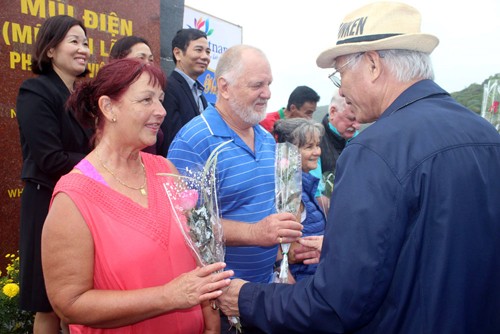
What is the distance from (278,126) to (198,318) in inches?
85.1

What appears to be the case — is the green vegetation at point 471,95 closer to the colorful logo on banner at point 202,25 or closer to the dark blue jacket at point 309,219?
the colorful logo on banner at point 202,25

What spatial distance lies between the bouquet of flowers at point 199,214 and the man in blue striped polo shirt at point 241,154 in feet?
1.71

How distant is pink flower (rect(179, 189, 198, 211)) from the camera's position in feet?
6.49

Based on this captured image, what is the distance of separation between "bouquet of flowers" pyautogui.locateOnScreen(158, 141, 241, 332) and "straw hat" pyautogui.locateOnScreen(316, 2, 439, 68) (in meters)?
0.83

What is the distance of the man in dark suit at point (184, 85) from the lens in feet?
14.8

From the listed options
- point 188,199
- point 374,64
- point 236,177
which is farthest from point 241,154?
point 374,64

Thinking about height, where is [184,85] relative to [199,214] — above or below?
above

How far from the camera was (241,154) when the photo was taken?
2.93m

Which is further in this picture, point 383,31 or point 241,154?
point 241,154

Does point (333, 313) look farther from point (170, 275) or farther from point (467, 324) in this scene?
point (170, 275)

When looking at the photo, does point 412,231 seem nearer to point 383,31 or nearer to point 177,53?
point 383,31

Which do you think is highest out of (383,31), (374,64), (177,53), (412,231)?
(177,53)

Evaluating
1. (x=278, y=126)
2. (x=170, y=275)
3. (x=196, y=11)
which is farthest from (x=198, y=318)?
(x=196, y=11)

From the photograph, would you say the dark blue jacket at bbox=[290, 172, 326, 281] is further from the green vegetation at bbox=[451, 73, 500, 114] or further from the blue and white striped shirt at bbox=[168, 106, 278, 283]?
the green vegetation at bbox=[451, 73, 500, 114]
